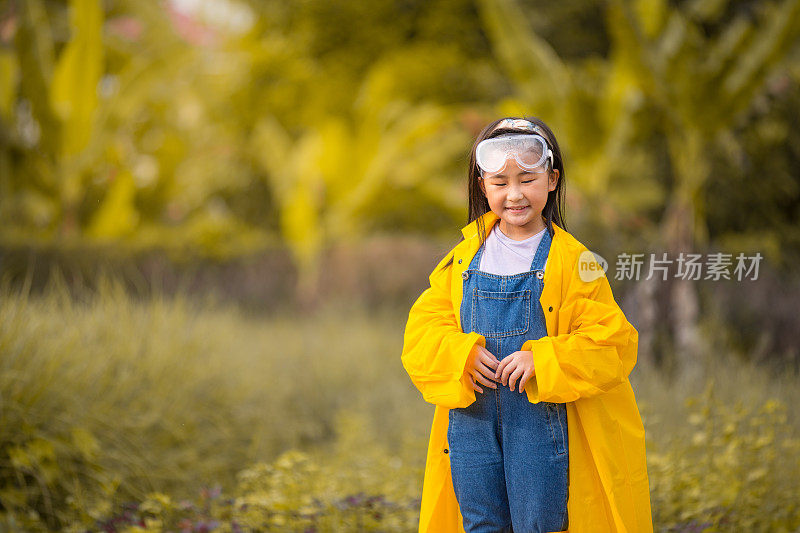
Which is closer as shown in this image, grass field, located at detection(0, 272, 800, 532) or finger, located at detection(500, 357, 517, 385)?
finger, located at detection(500, 357, 517, 385)

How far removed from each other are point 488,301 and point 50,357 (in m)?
2.46

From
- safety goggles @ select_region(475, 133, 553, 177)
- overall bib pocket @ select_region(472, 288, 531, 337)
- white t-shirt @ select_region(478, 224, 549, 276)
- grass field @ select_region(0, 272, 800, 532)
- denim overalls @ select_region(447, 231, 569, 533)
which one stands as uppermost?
safety goggles @ select_region(475, 133, 553, 177)

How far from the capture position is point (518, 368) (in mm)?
1782

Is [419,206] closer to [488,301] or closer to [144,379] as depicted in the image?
[144,379]

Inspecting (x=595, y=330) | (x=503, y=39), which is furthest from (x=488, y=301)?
(x=503, y=39)

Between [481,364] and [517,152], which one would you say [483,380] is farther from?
[517,152]

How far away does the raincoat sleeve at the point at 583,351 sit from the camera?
68.9 inches

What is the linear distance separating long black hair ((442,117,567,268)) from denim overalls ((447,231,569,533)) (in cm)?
14

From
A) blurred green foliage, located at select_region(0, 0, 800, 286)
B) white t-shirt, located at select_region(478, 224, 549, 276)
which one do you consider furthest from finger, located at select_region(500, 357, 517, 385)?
blurred green foliage, located at select_region(0, 0, 800, 286)

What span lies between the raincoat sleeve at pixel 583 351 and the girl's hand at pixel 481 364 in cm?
9

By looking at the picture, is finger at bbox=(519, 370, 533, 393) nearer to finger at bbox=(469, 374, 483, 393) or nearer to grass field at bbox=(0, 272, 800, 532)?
finger at bbox=(469, 374, 483, 393)

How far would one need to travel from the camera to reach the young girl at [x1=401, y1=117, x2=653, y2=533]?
1.80m

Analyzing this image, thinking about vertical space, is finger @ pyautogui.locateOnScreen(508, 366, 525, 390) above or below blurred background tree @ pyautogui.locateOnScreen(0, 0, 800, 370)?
below

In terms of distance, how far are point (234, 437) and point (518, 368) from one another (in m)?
3.02
